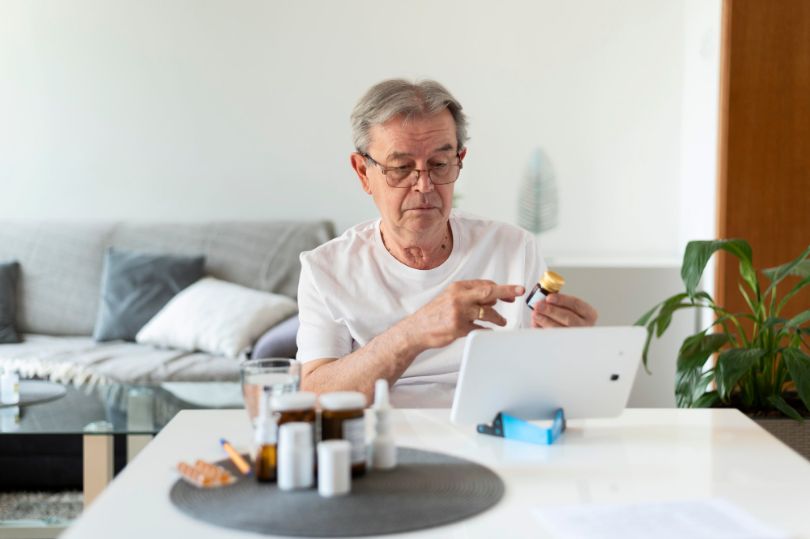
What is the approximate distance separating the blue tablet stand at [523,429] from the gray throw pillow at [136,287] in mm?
2681

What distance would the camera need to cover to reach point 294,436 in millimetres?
1149

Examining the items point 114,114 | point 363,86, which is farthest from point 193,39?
point 363,86

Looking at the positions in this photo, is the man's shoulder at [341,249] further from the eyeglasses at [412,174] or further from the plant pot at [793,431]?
the plant pot at [793,431]

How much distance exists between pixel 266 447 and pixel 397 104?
94 cm

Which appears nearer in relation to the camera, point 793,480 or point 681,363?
point 793,480

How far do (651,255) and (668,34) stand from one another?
0.95 metres

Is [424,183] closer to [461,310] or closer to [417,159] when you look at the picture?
[417,159]

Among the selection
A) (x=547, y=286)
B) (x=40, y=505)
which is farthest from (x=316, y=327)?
(x=40, y=505)

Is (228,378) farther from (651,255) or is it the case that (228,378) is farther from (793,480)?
(793,480)

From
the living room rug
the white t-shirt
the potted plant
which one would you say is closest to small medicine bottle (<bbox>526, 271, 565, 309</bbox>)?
the white t-shirt

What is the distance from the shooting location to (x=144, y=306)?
389 cm

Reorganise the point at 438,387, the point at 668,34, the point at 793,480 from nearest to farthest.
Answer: the point at 793,480, the point at 438,387, the point at 668,34

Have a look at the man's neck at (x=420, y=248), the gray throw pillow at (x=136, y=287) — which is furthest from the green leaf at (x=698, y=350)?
the gray throw pillow at (x=136, y=287)

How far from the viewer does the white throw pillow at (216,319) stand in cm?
359
